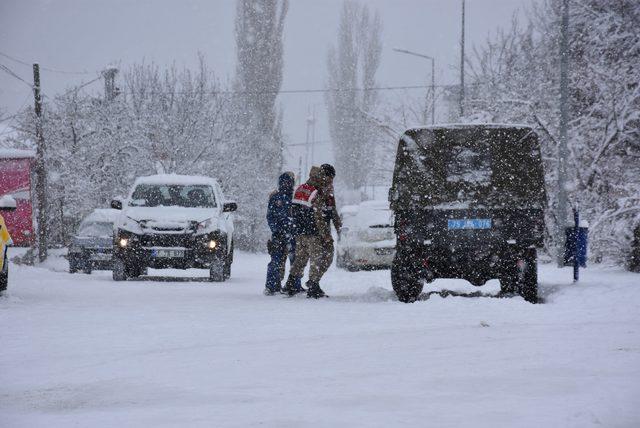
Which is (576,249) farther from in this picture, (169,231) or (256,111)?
(256,111)

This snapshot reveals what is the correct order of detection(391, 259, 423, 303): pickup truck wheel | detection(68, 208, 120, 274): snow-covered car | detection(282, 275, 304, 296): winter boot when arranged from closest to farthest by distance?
detection(391, 259, 423, 303): pickup truck wheel, detection(282, 275, 304, 296): winter boot, detection(68, 208, 120, 274): snow-covered car

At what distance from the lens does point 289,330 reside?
31.8 ft

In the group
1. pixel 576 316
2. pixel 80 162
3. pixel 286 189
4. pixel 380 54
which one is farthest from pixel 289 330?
pixel 380 54

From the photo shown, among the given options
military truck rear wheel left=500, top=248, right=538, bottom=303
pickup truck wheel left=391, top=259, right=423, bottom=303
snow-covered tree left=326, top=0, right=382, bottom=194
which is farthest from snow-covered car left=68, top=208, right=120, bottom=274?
snow-covered tree left=326, top=0, right=382, bottom=194

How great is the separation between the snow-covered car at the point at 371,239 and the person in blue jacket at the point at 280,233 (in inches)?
247

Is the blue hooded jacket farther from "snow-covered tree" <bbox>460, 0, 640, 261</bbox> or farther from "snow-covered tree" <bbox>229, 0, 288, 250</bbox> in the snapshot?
"snow-covered tree" <bbox>229, 0, 288, 250</bbox>

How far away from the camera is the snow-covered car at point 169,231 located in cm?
1786

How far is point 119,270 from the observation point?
1862 centimetres

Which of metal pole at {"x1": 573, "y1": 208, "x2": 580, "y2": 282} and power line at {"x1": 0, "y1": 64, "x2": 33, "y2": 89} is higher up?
power line at {"x1": 0, "y1": 64, "x2": 33, "y2": 89}

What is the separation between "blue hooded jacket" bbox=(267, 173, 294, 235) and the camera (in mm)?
15273

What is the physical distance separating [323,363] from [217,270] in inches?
455

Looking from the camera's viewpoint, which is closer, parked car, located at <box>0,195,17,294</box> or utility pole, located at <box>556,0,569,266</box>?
parked car, located at <box>0,195,17,294</box>

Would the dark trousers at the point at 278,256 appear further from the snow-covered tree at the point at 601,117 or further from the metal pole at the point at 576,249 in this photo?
the snow-covered tree at the point at 601,117

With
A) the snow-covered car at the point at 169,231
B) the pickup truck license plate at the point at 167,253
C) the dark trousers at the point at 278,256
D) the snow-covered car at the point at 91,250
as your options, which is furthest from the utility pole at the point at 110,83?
the dark trousers at the point at 278,256
